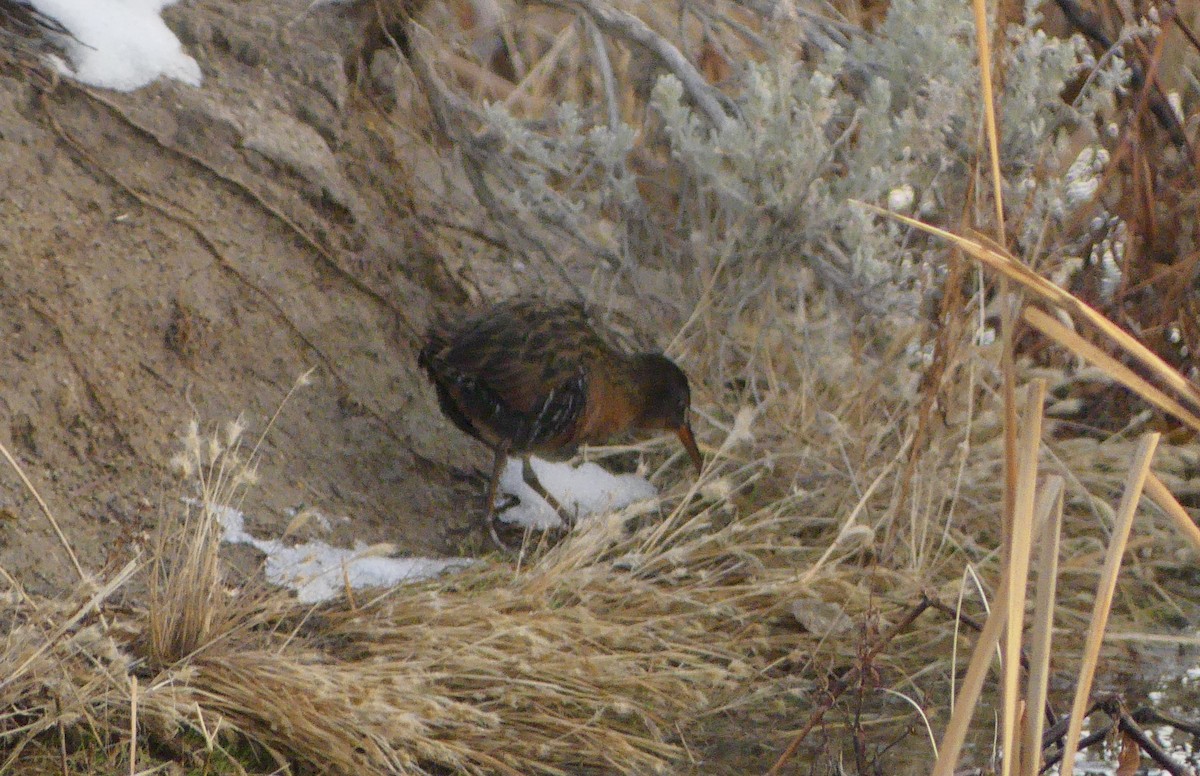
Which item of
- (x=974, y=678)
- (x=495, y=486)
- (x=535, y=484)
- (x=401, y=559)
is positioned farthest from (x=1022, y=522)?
(x=535, y=484)

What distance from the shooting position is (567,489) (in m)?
5.02

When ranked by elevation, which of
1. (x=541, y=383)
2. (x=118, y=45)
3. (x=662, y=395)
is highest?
(x=118, y=45)

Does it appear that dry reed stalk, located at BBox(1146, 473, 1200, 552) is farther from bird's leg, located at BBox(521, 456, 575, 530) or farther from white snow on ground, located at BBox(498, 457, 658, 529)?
bird's leg, located at BBox(521, 456, 575, 530)

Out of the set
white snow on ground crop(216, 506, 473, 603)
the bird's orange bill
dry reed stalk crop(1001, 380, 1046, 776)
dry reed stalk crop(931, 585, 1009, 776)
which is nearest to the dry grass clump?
white snow on ground crop(216, 506, 473, 603)

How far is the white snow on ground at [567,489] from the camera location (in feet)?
16.8

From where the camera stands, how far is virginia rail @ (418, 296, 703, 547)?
189 inches

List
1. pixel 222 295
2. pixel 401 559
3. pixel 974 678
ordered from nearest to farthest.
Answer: pixel 974 678, pixel 401 559, pixel 222 295

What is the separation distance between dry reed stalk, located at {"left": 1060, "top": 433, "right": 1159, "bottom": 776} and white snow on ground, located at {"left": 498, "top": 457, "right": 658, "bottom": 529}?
2811 millimetres

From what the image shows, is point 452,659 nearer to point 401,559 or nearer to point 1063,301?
point 401,559

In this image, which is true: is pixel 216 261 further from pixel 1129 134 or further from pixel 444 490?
pixel 1129 134

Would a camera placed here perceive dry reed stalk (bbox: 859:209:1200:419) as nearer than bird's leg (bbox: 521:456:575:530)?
Yes

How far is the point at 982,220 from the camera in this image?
3951mm

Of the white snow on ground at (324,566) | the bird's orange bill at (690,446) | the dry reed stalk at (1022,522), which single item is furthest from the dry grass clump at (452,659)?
the dry reed stalk at (1022,522)

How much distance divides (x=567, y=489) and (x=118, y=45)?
1.94m
